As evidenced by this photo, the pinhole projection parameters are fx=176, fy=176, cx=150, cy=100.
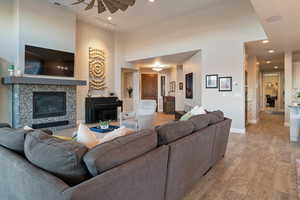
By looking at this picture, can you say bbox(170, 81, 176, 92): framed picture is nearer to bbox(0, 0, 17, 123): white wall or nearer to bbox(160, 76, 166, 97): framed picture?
bbox(160, 76, 166, 97): framed picture

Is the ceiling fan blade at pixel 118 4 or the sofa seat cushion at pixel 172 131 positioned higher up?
the ceiling fan blade at pixel 118 4

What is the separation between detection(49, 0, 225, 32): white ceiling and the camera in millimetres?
5211

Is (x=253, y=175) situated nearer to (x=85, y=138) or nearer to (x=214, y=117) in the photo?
(x=214, y=117)

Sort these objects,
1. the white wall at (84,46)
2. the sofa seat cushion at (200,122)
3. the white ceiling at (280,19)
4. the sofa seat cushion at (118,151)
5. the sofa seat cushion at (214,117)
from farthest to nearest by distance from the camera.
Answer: the white wall at (84,46) < the white ceiling at (280,19) < the sofa seat cushion at (214,117) < the sofa seat cushion at (200,122) < the sofa seat cushion at (118,151)

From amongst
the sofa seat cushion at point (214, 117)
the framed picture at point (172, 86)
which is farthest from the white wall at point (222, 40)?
the framed picture at point (172, 86)

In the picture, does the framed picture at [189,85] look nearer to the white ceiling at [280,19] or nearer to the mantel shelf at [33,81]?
the white ceiling at [280,19]

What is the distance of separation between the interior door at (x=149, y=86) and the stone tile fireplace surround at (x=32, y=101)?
210 inches

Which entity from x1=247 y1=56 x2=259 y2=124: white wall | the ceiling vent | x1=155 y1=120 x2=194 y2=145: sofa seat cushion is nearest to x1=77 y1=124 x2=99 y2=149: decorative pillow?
x1=155 y1=120 x2=194 y2=145: sofa seat cushion

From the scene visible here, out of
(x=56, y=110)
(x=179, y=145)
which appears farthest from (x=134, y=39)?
(x=179, y=145)

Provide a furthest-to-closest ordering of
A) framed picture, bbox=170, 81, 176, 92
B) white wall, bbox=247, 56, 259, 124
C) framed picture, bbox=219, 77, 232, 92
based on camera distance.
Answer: framed picture, bbox=170, 81, 176, 92, white wall, bbox=247, 56, 259, 124, framed picture, bbox=219, 77, 232, 92

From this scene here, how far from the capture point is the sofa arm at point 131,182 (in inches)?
34.1

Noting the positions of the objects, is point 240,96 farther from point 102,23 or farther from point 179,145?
point 102,23

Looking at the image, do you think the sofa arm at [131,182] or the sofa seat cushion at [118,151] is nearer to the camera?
the sofa arm at [131,182]

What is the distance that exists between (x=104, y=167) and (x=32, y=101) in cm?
495
